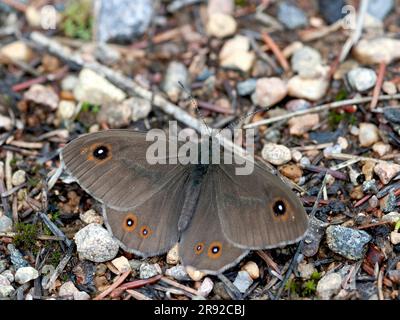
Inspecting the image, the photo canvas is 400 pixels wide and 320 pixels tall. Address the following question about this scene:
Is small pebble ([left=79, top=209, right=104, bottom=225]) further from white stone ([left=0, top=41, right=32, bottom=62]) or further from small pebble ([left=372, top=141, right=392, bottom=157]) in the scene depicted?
small pebble ([left=372, top=141, right=392, bottom=157])

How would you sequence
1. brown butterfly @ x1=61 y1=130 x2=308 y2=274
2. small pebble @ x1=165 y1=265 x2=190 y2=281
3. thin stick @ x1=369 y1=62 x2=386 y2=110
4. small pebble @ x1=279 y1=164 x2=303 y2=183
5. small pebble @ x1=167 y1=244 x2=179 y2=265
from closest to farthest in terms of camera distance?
brown butterfly @ x1=61 y1=130 x2=308 y2=274
small pebble @ x1=165 y1=265 x2=190 y2=281
small pebble @ x1=167 y1=244 x2=179 y2=265
small pebble @ x1=279 y1=164 x2=303 y2=183
thin stick @ x1=369 y1=62 x2=386 y2=110

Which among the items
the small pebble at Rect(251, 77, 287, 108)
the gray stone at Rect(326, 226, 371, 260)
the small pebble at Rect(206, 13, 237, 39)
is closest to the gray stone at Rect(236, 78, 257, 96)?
the small pebble at Rect(251, 77, 287, 108)

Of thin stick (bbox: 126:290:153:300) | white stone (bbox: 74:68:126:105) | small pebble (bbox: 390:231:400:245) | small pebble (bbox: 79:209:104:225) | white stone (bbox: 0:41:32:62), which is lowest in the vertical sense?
thin stick (bbox: 126:290:153:300)

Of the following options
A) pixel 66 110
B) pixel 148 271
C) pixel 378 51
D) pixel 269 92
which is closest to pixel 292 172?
pixel 269 92

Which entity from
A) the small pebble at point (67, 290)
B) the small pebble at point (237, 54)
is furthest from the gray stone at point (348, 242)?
the small pebble at point (237, 54)

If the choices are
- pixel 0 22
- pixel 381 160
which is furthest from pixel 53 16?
pixel 381 160

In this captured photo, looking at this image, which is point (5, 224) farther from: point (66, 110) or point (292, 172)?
point (292, 172)
